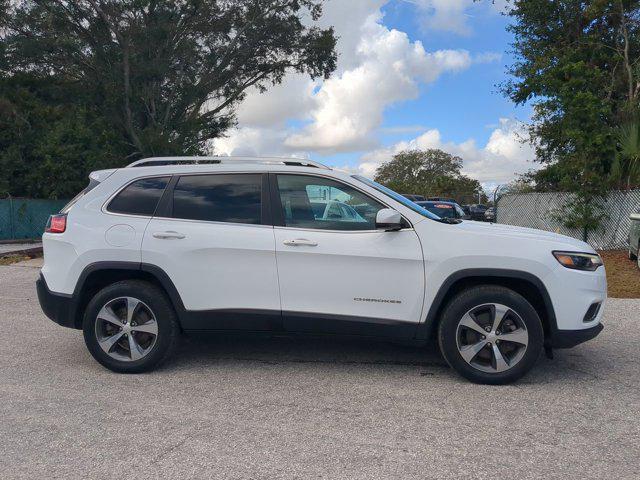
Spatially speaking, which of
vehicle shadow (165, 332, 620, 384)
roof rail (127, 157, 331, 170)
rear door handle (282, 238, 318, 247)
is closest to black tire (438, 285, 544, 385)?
vehicle shadow (165, 332, 620, 384)

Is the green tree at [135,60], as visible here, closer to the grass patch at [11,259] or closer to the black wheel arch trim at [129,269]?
the grass patch at [11,259]

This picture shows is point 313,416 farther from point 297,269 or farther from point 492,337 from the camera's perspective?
point 492,337

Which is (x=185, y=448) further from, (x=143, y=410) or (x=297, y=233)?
(x=297, y=233)

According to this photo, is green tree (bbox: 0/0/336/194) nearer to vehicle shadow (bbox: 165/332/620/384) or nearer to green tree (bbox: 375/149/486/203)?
vehicle shadow (bbox: 165/332/620/384)

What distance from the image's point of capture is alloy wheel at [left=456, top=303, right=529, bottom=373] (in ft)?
14.2

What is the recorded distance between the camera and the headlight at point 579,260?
4328 mm

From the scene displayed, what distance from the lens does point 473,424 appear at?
12.1 ft

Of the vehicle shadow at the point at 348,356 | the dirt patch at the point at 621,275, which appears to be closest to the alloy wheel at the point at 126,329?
the vehicle shadow at the point at 348,356

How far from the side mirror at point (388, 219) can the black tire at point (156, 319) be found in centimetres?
194

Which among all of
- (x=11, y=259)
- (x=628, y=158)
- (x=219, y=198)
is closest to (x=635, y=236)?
(x=628, y=158)

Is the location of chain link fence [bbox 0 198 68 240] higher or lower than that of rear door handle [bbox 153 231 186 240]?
higher

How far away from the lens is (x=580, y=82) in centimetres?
1551

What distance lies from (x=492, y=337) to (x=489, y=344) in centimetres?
7

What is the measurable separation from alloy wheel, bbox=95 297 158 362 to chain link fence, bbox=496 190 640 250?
12.8 metres
